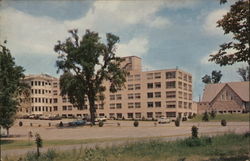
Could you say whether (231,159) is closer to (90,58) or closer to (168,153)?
(168,153)

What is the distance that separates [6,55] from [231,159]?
42.2 metres

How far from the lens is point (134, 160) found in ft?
70.6

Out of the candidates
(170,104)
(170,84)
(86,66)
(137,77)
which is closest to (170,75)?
(170,84)

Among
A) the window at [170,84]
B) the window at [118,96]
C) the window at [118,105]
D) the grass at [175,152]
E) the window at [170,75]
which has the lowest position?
the grass at [175,152]

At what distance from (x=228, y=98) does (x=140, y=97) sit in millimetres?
25538

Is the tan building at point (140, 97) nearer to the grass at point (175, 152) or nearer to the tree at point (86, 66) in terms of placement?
the tree at point (86, 66)

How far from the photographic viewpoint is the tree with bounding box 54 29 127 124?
71938mm

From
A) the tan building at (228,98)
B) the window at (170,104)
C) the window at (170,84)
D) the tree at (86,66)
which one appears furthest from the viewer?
the window at (170,104)

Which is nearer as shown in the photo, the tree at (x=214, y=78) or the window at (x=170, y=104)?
the window at (x=170, y=104)

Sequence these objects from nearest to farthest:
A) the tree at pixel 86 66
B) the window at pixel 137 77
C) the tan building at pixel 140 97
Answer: the tree at pixel 86 66 → the tan building at pixel 140 97 → the window at pixel 137 77

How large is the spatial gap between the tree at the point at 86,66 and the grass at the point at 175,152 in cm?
4569

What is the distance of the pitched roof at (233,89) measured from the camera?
109m

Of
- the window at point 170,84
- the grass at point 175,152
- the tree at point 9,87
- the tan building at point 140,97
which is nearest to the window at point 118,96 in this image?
the tan building at point 140,97

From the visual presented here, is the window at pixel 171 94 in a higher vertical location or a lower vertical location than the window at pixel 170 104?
higher
